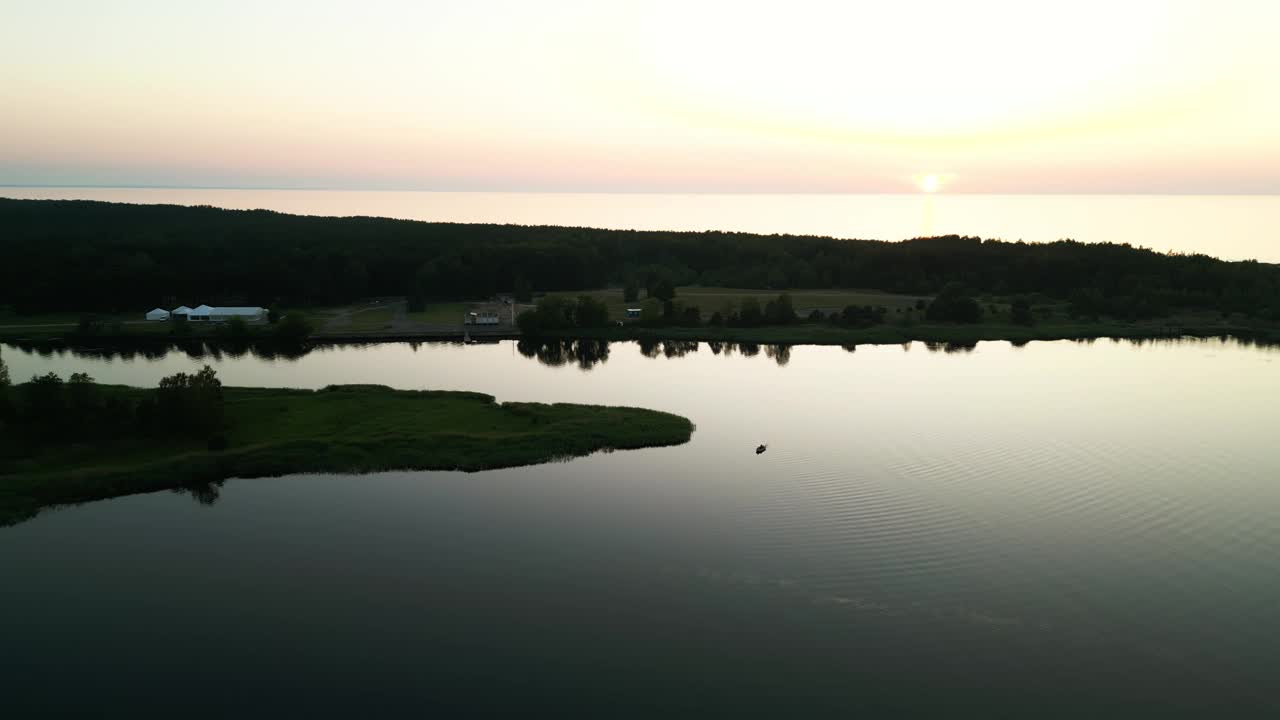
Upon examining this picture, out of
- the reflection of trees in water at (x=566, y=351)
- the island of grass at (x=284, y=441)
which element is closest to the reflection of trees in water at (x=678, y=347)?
the reflection of trees in water at (x=566, y=351)

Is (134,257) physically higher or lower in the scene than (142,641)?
higher

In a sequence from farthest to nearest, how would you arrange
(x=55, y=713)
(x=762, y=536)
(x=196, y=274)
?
(x=196, y=274) < (x=762, y=536) < (x=55, y=713)

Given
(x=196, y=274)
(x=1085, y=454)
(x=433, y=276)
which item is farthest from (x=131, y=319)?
(x=1085, y=454)

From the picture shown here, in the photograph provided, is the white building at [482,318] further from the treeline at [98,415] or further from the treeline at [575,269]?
the treeline at [98,415]

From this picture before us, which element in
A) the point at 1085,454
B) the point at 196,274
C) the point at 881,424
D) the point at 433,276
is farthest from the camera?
the point at 433,276

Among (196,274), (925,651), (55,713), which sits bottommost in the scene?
(55,713)

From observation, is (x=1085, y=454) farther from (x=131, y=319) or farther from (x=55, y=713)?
(x=131, y=319)

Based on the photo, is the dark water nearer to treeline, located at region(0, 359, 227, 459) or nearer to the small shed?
treeline, located at region(0, 359, 227, 459)
